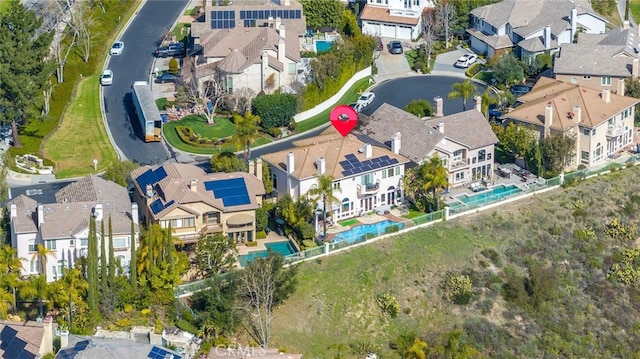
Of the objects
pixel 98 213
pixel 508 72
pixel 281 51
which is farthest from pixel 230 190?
pixel 508 72

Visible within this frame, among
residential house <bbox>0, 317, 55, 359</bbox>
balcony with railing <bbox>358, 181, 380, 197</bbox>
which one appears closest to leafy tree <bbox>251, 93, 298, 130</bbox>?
balcony with railing <bbox>358, 181, 380, 197</bbox>

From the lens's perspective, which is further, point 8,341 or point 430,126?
point 430,126

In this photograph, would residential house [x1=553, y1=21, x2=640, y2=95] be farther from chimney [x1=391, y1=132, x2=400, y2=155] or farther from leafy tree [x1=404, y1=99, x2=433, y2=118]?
chimney [x1=391, y1=132, x2=400, y2=155]

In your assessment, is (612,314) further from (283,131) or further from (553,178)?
(283,131)

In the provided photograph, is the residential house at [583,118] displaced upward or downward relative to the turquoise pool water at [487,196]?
upward

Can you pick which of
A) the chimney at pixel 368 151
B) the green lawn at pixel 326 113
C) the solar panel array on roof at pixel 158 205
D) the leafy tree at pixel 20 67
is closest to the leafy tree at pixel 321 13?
the green lawn at pixel 326 113

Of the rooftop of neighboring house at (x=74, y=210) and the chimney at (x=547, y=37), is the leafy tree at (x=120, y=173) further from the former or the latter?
the chimney at (x=547, y=37)

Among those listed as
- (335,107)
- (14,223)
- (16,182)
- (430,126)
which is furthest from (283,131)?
(14,223)
